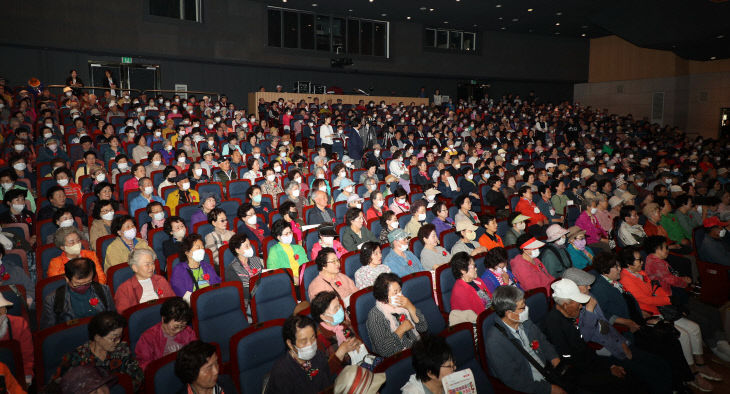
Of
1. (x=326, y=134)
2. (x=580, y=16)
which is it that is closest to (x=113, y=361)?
(x=326, y=134)

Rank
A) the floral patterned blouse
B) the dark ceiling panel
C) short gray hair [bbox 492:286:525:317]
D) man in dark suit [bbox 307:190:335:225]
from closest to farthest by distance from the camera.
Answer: the floral patterned blouse, short gray hair [bbox 492:286:525:317], man in dark suit [bbox 307:190:335:225], the dark ceiling panel

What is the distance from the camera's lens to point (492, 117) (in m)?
17.0

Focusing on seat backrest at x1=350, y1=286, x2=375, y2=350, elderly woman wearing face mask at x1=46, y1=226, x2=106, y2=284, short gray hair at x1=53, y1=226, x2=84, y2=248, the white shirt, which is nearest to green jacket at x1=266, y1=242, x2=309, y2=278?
seat backrest at x1=350, y1=286, x2=375, y2=350

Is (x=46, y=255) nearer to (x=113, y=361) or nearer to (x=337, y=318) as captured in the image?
(x=113, y=361)

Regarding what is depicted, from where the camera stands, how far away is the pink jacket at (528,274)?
4246 millimetres

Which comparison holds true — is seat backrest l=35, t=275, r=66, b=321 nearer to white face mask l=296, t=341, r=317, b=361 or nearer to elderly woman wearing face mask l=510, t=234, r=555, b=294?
white face mask l=296, t=341, r=317, b=361

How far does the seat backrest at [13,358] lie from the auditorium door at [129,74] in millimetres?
14663

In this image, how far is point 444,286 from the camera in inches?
152

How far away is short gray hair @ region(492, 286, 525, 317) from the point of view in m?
2.99

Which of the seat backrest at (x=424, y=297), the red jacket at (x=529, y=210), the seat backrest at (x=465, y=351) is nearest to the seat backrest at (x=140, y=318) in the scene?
the seat backrest at (x=424, y=297)

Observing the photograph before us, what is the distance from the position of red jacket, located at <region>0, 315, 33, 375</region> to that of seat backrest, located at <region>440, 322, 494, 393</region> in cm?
274

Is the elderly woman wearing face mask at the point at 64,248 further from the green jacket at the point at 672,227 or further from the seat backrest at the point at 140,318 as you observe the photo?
the green jacket at the point at 672,227

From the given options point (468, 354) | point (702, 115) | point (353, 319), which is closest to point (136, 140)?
point (353, 319)

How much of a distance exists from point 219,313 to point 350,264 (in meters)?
1.35
